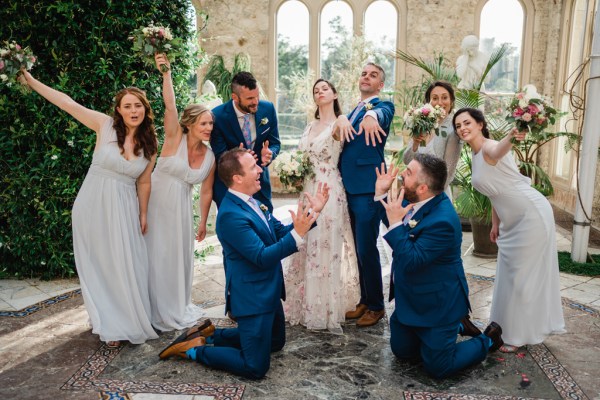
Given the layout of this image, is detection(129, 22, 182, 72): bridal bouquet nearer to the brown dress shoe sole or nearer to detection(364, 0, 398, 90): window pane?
the brown dress shoe sole

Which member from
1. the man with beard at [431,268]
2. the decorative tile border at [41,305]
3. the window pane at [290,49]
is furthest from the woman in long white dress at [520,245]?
the window pane at [290,49]

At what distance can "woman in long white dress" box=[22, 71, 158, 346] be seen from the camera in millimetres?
3748

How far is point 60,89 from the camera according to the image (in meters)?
4.81

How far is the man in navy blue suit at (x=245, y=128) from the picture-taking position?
4141 mm

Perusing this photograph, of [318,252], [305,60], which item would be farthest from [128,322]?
[305,60]

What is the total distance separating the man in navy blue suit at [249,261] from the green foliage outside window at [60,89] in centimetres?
Result: 218

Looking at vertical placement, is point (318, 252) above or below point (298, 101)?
below

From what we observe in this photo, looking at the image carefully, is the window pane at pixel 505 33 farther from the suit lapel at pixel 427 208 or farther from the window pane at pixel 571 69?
the suit lapel at pixel 427 208

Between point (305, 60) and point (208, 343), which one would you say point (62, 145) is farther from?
point (305, 60)

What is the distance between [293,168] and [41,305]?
2.58 meters

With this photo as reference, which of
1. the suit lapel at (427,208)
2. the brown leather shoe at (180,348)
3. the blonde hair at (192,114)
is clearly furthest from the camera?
the blonde hair at (192,114)

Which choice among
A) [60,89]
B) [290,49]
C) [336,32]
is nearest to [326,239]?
[60,89]

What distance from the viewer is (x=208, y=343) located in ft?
12.0

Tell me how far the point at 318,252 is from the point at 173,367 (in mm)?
1346
